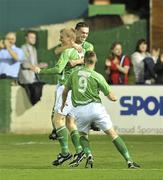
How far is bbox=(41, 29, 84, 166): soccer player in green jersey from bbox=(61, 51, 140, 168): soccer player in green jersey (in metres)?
0.69

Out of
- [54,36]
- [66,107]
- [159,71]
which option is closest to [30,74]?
[159,71]

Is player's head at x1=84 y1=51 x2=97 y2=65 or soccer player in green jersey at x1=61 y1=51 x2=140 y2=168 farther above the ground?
player's head at x1=84 y1=51 x2=97 y2=65

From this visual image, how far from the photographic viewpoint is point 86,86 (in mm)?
14258

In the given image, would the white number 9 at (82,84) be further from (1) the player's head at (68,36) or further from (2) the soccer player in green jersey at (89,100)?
(1) the player's head at (68,36)

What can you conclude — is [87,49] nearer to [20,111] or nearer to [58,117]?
[58,117]

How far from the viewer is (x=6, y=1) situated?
28609mm

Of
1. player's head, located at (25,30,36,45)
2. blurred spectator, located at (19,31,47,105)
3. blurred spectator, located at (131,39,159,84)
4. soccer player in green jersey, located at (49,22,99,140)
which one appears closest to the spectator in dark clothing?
blurred spectator, located at (131,39,159,84)

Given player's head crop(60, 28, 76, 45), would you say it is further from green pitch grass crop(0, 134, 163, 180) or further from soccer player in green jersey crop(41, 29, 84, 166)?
green pitch grass crop(0, 134, 163, 180)

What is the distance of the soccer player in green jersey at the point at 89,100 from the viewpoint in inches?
555

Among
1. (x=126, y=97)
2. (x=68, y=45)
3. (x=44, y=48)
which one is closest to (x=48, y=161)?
(x=68, y=45)

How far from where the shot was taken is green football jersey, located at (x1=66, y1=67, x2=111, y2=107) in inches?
559

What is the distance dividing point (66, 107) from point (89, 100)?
1461 millimetres

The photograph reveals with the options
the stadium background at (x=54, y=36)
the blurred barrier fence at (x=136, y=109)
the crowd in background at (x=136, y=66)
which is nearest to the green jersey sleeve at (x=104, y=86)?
the stadium background at (x=54, y=36)

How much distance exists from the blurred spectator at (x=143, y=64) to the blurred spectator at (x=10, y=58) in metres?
2.85
